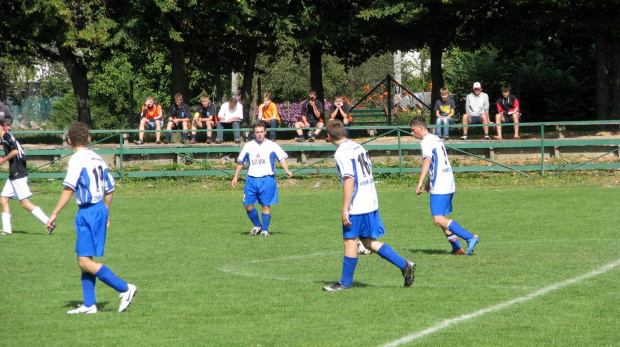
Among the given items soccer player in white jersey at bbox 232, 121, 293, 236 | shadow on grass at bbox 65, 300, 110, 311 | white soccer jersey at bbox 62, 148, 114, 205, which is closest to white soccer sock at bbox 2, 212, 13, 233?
soccer player in white jersey at bbox 232, 121, 293, 236

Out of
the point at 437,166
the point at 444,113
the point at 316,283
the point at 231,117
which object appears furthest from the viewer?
the point at 231,117

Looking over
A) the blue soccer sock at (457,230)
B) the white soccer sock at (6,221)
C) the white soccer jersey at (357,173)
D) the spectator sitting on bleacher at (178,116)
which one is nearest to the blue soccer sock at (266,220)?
the blue soccer sock at (457,230)

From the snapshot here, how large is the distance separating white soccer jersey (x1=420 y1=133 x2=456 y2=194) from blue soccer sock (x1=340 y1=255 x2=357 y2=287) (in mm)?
2743

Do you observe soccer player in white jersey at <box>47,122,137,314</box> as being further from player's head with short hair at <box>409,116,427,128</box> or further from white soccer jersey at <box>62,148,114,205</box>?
player's head with short hair at <box>409,116,427,128</box>

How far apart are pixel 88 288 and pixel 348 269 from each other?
2.74 metres

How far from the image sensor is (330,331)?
7500 millimetres

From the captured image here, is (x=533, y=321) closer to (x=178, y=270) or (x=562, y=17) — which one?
(x=178, y=270)

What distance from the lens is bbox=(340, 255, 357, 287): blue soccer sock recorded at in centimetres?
931

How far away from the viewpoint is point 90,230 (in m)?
8.14

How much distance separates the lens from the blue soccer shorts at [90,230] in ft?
26.6

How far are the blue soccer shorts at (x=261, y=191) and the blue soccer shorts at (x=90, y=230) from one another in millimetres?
6325

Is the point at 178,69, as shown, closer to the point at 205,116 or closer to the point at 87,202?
the point at 205,116

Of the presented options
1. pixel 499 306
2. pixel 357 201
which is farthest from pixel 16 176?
pixel 499 306

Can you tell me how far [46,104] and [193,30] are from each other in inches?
1095
